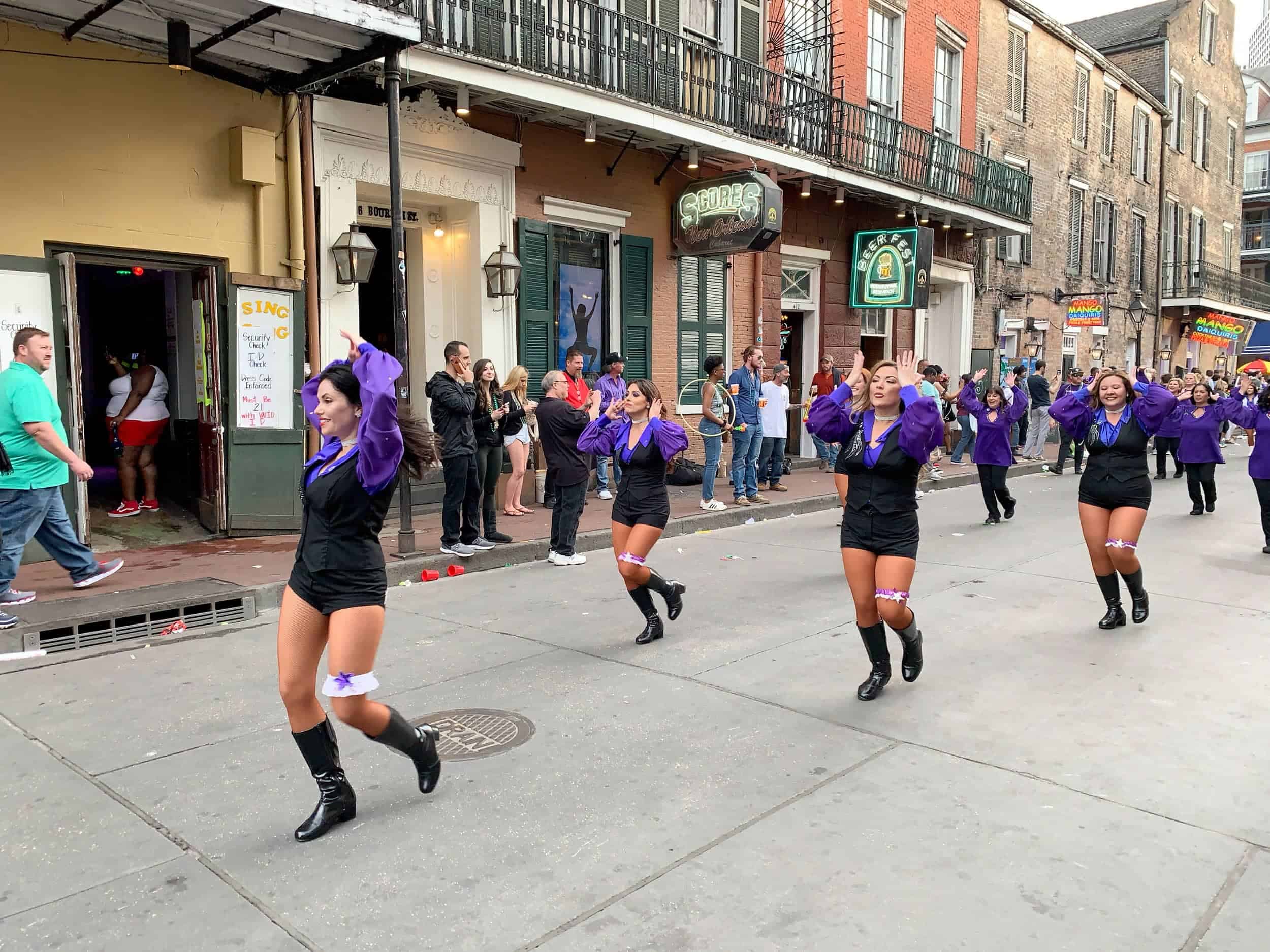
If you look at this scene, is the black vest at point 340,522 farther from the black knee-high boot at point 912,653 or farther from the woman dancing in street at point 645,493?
the black knee-high boot at point 912,653

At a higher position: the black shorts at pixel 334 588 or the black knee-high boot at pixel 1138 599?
the black shorts at pixel 334 588

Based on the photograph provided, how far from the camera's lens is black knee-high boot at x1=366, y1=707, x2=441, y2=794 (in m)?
3.75

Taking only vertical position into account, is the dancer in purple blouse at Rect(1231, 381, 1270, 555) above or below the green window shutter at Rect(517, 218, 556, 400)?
below

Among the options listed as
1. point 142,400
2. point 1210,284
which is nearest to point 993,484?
point 142,400

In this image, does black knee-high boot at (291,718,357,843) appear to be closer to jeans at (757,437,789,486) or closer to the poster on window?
the poster on window

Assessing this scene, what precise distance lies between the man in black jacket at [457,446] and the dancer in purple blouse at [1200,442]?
8.32m

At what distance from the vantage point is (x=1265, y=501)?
956 centimetres

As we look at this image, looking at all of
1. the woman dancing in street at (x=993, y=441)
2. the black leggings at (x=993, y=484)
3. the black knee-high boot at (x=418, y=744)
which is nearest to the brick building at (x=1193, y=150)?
the woman dancing in street at (x=993, y=441)

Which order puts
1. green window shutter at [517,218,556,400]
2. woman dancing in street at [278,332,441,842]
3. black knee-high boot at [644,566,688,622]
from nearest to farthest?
A: woman dancing in street at [278,332,441,842] < black knee-high boot at [644,566,688,622] < green window shutter at [517,218,556,400]

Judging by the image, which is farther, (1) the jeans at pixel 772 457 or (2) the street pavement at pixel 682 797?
(1) the jeans at pixel 772 457

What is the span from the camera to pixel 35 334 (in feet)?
21.2

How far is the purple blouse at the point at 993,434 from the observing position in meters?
10.8

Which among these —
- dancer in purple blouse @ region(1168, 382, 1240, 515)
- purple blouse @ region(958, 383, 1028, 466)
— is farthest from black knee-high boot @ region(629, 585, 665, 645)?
dancer in purple blouse @ region(1168, 382, 1240, 515)

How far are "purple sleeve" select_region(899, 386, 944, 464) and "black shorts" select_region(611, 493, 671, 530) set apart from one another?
1866 mm
